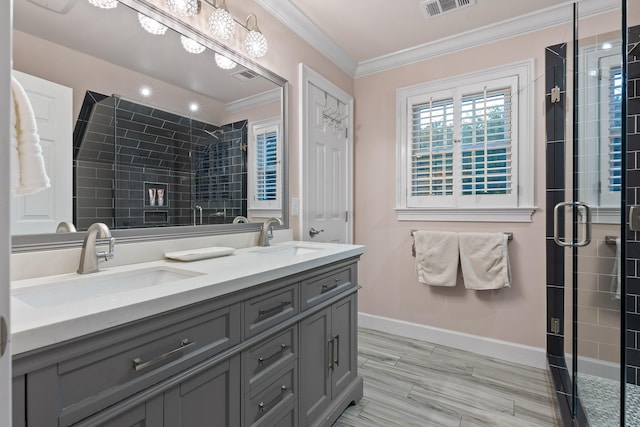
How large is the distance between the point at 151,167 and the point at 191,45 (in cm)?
67

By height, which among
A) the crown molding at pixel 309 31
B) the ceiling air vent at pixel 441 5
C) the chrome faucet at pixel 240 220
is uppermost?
the ceiling air vent at pixel 441 5

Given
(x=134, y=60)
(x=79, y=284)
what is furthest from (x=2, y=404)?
(x=134, y=60)

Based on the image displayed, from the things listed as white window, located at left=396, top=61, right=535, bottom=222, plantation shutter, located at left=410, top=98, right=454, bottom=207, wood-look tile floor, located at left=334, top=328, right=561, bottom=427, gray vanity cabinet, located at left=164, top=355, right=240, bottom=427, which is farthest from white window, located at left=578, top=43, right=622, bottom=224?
gray vanity cabinet, located at left=164, top=355, right=240, bottom=427

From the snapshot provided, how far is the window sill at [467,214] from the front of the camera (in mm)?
2328

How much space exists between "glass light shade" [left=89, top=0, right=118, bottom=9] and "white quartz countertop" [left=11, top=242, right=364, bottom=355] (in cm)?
102

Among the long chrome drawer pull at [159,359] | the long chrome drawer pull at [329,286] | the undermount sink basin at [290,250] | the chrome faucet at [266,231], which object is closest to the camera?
the long chrome drawer pull at [159,359]

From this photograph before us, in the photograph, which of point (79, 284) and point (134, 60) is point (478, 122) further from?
point (79, 284)

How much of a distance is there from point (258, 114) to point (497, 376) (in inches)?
91.9

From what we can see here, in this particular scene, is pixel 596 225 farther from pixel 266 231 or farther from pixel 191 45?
pixel 191 45

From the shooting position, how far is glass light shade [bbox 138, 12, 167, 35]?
4.59 ft

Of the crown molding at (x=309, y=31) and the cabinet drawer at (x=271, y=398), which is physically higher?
the crown molding at (x=309, y=31)

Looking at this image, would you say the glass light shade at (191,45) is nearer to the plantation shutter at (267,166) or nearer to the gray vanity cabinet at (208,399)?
the plantation shutter at (267,166)

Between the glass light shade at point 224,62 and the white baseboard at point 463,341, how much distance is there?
2.34 metres

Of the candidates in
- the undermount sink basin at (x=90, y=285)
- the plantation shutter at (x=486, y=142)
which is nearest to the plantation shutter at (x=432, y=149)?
the plantation shutter at (x=486, y=142)
